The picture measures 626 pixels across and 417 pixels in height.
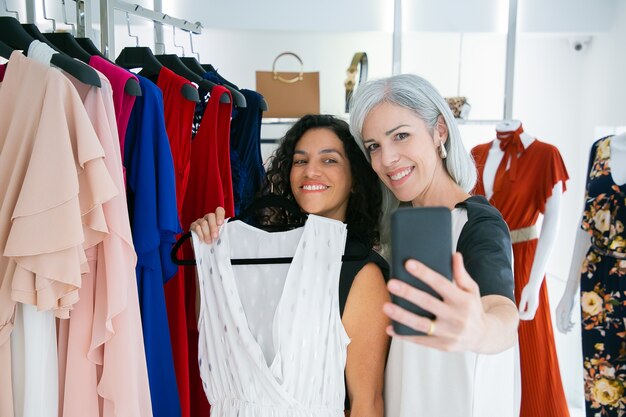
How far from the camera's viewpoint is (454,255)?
2.59 feet

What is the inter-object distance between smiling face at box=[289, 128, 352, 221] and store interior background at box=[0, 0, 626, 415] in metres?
1.91

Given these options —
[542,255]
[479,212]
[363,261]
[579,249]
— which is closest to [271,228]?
[363,261]

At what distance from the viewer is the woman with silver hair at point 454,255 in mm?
909

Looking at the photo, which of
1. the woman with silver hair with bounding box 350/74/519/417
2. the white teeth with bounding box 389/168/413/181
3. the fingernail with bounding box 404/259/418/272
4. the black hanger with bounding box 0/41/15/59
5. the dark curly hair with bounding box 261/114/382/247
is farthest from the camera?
the dark curly hair with bounding box 261/114/382/247

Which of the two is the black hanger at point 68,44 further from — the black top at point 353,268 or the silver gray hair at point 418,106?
the black top at point 353,268

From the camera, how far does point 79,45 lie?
5.00ft

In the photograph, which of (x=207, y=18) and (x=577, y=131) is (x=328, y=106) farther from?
(x=577, y=131)

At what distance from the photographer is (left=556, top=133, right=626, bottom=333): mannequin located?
240 centimetres

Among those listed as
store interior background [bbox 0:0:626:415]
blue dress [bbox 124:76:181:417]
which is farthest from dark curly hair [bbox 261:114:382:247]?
store interior background [bbox 0:0:626:415]

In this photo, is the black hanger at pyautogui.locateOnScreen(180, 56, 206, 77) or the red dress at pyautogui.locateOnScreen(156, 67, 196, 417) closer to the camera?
the red dress at pyautogui.locateOnScreen(156, 67, 196, 417)

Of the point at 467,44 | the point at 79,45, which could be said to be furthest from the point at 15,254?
the point at 467,44

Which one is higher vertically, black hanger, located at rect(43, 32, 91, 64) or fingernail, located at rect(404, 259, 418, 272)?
black hanger, located at rect(43, 32, 91, 64)

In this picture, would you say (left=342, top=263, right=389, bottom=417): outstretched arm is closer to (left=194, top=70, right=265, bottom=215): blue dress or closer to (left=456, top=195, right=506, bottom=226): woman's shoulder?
(left=456, top=195, right=506, bottom=226): woman's shoulder

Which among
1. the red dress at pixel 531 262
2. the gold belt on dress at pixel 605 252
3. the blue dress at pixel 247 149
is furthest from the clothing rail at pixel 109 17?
the gold belt on dress at pixel 605 252
